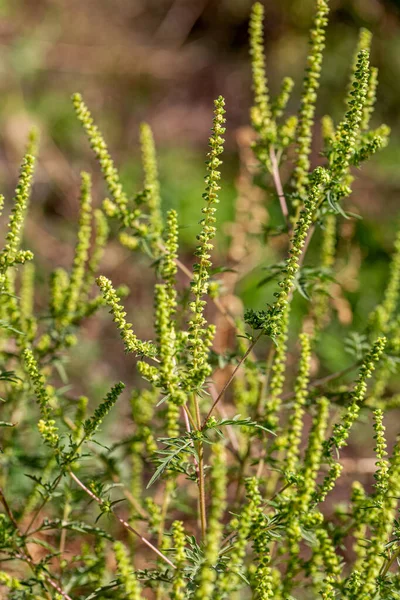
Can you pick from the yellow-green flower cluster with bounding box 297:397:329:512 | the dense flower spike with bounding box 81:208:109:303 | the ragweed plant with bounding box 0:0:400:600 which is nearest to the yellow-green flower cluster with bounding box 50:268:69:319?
the ragweed plant with bounding box 0:0:400:600

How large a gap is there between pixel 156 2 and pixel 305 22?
2.08 metres

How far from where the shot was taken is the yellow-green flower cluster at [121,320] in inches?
59.9

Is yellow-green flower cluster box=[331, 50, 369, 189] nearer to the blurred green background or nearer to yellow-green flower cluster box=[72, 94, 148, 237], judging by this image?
yellow-green flower cluster box=[72, 94, 148, 237]

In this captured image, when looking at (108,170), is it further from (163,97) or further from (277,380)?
(163,97)

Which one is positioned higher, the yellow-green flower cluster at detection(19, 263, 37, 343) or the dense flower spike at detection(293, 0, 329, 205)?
the dense flower spike at detection(293, 0, 329, 205)

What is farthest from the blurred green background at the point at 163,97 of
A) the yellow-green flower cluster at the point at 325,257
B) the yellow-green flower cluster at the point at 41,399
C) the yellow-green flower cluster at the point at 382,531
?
the yellow-green flower cluster at the point at 382,531

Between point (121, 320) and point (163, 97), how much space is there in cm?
625

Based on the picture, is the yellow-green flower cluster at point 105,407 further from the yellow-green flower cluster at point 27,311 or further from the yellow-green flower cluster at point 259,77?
the yellow-green flower cluster at point 259,77

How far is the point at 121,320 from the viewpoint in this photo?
5.07ft

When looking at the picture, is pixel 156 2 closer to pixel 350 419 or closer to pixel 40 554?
pixel 40 554

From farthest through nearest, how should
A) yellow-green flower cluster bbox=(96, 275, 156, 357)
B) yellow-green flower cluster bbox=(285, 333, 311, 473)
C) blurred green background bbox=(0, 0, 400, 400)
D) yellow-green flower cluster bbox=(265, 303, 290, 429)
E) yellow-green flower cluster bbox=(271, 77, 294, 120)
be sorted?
blurred green background bbox=(0, 0, 400, 400)
yellow-green flower cluster bbox=(271, 77, 294, 120)
yellow-green flower cluster bbox=(265, 303, 290, 429)
yellow-green flower cluster bbox=(285, 333, 311, 473)
yellow-green flower cluster bbox=(96, 275, 156, 357)

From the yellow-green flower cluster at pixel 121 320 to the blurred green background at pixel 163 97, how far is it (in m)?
2.90

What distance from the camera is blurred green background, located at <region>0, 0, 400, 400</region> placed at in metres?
5.17

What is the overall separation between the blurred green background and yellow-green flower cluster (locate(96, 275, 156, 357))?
2.90 m
